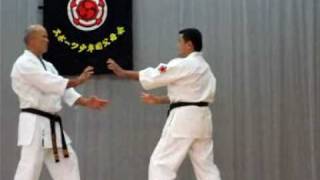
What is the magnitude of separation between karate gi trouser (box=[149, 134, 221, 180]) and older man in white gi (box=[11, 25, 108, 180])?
22.9 inches

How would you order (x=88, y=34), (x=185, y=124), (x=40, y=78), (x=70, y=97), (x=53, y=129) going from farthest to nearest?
(x=88, y=34)
(x=70, y=97)
(x=185, y=124)
(x=53, y=129)
(x=40, y=78)

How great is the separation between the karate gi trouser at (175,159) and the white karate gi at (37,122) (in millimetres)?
590

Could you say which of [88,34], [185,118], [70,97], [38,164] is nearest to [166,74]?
[185,118]

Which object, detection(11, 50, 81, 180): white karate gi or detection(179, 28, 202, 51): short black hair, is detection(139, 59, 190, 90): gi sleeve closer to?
detection(179, 28, 202, 51): short black hair

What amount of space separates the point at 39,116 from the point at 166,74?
38.4 inches

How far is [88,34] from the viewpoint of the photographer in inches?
212

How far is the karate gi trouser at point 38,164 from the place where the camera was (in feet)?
12.8

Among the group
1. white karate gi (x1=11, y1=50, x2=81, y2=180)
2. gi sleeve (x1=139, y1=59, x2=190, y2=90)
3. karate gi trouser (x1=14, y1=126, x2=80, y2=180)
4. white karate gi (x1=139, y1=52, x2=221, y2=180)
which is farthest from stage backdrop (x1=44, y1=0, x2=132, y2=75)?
karate gi trouser (x1=14, y1=126, x2=80, y2=180)

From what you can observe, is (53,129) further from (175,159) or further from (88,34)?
(88,34)

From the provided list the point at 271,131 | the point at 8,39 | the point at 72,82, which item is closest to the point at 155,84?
the point at 72,82

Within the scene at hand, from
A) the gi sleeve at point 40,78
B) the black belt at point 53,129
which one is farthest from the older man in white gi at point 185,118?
the black belt at point 53,129

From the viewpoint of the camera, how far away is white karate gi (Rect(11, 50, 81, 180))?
3.93 m

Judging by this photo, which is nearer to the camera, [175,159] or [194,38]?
[175,159]

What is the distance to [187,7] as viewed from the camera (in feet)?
17.5
